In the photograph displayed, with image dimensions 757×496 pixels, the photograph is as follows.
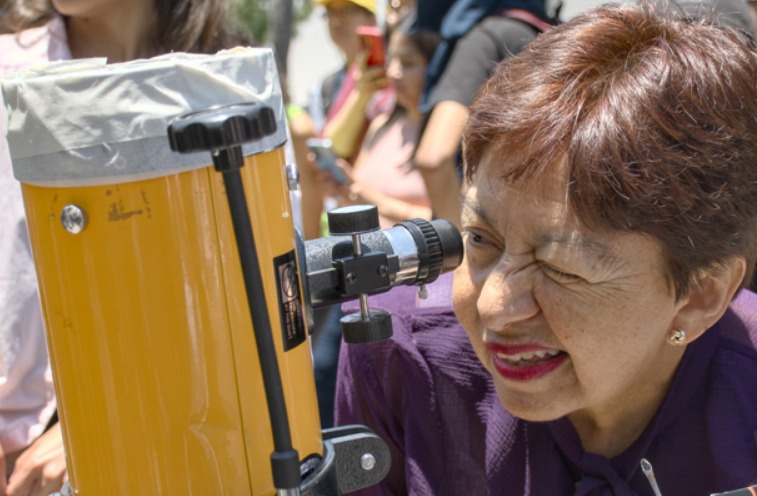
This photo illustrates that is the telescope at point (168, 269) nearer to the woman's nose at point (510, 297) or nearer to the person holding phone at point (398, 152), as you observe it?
the woman's nose at point (510, 297)

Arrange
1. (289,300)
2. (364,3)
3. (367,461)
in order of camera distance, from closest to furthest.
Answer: (289,300), (367,461), (364,3)

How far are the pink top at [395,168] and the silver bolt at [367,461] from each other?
2.13 m

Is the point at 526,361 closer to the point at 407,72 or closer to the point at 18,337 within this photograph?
the point at 18,337

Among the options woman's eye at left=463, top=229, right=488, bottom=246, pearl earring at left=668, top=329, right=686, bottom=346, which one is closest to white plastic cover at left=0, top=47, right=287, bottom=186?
woman's eye at left=463, top=229, right=488, bottom=246

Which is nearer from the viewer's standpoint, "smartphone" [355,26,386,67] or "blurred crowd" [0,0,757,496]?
"blurred crowd" [0,0,757,496]

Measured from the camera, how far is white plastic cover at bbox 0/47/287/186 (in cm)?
97

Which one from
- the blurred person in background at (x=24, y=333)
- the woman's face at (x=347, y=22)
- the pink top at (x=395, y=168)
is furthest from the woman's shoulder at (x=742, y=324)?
the woman's face at (x=347, y=22)

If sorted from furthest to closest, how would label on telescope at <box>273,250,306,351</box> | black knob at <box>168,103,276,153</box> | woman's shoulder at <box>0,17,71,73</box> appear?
woman's shoulder at <box>0,17,71,73</box> < label on telescope at <box>273,250,306,351</box> < black knob at <box>168,103,276,153</box>

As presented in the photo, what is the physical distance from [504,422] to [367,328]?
1.49 feet

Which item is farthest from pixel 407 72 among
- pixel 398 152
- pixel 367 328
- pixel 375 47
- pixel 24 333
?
pixel 367 328

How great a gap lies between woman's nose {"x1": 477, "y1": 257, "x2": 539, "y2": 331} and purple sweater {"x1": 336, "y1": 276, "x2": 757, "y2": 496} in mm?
250

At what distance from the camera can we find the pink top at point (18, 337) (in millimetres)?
1731

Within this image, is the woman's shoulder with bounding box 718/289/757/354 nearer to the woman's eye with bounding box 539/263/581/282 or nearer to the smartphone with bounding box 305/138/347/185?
the woman's eye with bounding box 539/263/581/282

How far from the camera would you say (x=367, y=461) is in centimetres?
120
